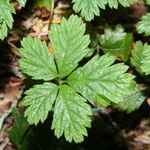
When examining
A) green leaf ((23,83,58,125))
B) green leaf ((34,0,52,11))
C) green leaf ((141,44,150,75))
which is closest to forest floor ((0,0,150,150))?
green leaf ((34,0,52,11))

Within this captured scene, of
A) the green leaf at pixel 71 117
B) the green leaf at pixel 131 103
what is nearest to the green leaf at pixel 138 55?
the green leaf at pixel 131 103

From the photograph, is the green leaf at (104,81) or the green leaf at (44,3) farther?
the green leaf at (44,3)

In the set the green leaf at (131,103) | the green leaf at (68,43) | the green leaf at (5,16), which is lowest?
the green leaf at (131,103)

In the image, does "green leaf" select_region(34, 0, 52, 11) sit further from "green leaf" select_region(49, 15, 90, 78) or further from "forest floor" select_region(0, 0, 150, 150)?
"green leaf" select_region(49, 15, 90, 78)

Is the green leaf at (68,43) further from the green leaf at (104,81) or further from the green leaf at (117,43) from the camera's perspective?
the green leaf at (117,43)

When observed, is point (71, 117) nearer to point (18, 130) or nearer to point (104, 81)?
point (104, 81)

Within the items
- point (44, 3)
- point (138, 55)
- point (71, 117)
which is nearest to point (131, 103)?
point (138, 55)

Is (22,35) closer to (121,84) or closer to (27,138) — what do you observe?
(27,138)
